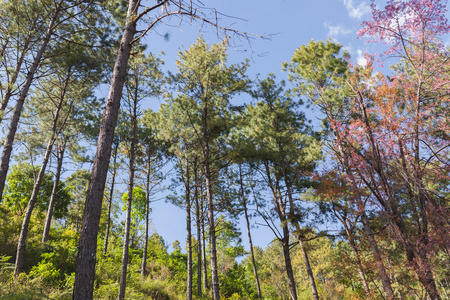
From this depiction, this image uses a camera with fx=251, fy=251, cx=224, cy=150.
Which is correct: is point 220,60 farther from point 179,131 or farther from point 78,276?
point 78,276

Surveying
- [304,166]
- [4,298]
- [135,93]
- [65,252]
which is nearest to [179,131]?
[135,93]

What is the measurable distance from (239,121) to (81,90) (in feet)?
21.6

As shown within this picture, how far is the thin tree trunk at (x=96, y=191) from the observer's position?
289cm

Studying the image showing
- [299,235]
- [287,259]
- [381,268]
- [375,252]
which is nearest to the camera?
[381,268]

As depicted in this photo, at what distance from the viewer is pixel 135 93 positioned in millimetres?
9305

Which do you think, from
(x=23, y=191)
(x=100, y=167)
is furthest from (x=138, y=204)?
(x=100, y=167)

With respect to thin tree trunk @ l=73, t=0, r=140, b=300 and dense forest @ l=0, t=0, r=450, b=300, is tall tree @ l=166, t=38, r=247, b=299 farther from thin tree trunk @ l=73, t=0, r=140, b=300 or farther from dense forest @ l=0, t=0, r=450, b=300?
thin tree trunk @ l=73, t=0, r=140, b=300

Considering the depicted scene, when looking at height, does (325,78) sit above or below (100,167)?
above

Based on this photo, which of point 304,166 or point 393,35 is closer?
point 393,35

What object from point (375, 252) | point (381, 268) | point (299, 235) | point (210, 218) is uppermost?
point (210, 218)

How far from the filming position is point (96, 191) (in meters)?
3.31

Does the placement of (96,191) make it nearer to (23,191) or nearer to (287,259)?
(287,259)

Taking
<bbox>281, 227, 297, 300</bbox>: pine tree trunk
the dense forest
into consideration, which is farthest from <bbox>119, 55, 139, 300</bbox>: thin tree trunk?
<bbox>281, 227, 297, 300</bbox>: pine tree trunk

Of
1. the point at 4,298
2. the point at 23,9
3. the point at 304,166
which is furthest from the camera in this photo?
the point at 304,166
